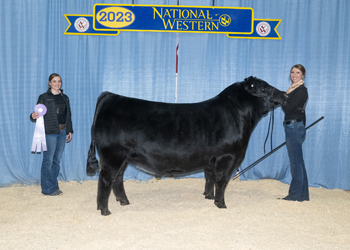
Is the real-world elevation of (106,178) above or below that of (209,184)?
above

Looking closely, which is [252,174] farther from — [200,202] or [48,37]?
[48,37]

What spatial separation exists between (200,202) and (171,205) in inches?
14.8

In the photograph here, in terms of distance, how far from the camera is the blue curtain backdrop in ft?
15.9

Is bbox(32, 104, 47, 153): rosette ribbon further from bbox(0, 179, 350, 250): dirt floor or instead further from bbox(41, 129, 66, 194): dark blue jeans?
bbox(0, 179, 350, 250): dirt floor

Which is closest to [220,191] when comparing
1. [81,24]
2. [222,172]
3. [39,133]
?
[222,172]

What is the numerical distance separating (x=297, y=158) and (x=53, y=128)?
3103 millimetres

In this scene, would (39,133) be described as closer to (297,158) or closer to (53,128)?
(53,128)

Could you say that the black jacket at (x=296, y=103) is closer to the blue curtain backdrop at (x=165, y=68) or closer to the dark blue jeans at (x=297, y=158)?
the dark blue jeans at (x=297, y=158)

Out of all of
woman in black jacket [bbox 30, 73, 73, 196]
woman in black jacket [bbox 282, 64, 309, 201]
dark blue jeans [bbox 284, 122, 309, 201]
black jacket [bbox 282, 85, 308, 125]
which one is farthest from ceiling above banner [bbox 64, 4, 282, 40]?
dark blue jeans [bbox 284, 122, 309, 201]

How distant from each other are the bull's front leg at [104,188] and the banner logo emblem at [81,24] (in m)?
2.55

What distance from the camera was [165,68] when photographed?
4969 mm

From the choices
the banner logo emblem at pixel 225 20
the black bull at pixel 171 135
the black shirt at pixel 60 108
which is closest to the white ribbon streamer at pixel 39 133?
the black shirt at pixel 60 108

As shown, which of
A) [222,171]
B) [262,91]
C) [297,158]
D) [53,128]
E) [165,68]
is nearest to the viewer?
[222,171]

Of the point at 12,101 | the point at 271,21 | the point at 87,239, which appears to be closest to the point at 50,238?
the point at 87,239
